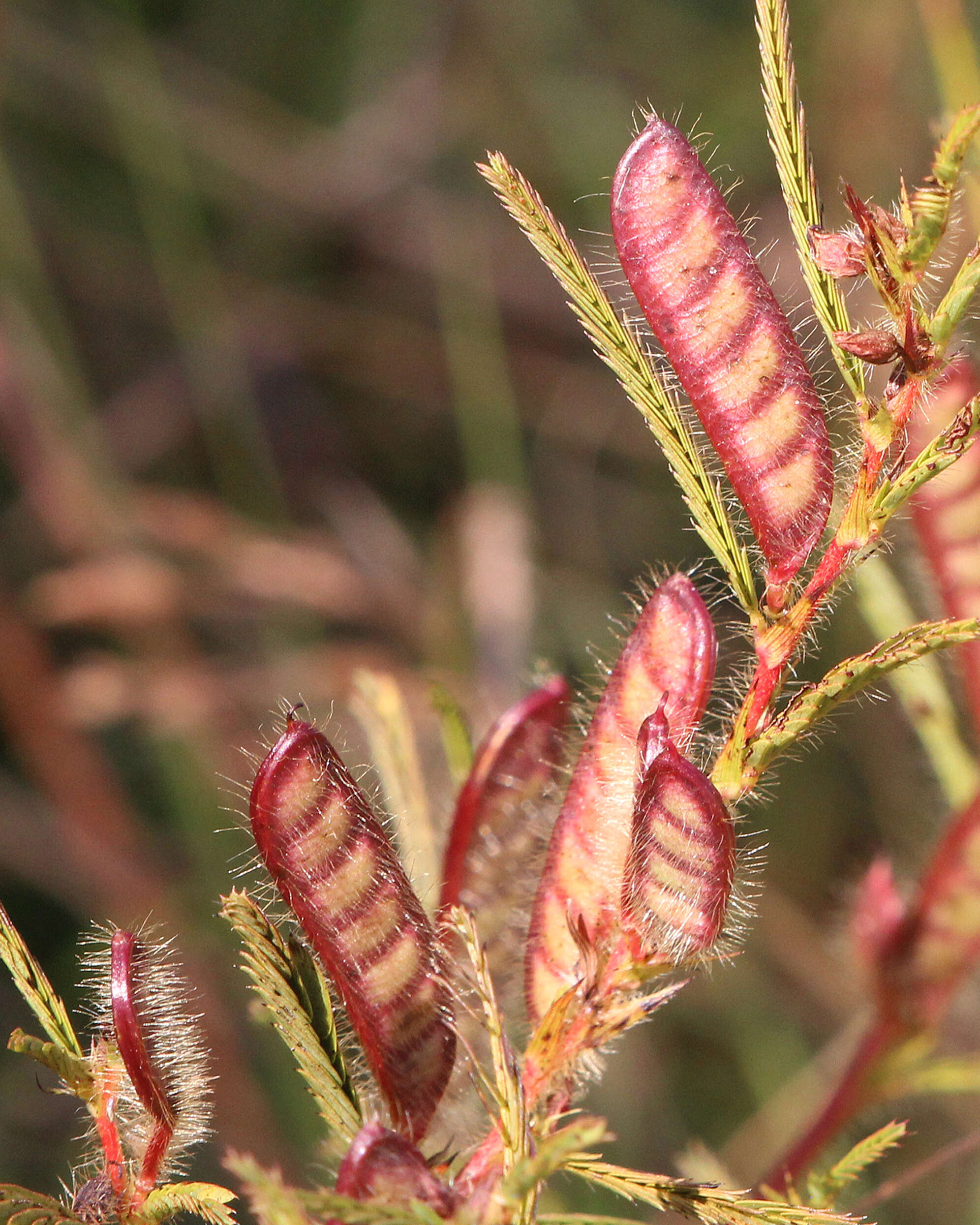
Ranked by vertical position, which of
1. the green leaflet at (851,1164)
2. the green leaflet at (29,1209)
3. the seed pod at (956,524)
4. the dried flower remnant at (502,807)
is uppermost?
the seed pod at (956,524)

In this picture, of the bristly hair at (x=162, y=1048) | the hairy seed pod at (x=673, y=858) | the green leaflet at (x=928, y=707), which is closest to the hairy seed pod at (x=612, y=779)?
the hairy seed pod at (x=673, y=858)

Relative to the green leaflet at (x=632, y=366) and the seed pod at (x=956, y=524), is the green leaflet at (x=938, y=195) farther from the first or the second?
the seed pod at (x=956, y=524)

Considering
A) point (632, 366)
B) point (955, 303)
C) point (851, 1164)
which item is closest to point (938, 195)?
point (955, 303)

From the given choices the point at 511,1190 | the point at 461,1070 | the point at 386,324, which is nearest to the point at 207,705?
the point at 386,324

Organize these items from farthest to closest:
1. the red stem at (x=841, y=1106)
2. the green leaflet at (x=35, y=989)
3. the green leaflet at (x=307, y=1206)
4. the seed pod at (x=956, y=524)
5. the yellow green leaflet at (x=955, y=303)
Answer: the red stem at (x=841, y=1106)
the seed pod at (x=956, y=524)
the green leaflet at (x=35, y=989)
the yellow green leaflet at (x=955, y=303)
the green leaflet at (x=307, y=1206)

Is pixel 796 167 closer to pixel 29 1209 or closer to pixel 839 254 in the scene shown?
pixel 839 254

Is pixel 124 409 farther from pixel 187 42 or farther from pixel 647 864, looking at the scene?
pixel 647 864

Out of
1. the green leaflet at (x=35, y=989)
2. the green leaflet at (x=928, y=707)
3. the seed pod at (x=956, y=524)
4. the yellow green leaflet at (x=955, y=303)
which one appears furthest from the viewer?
the green leaflet at (x=928, y=707)
